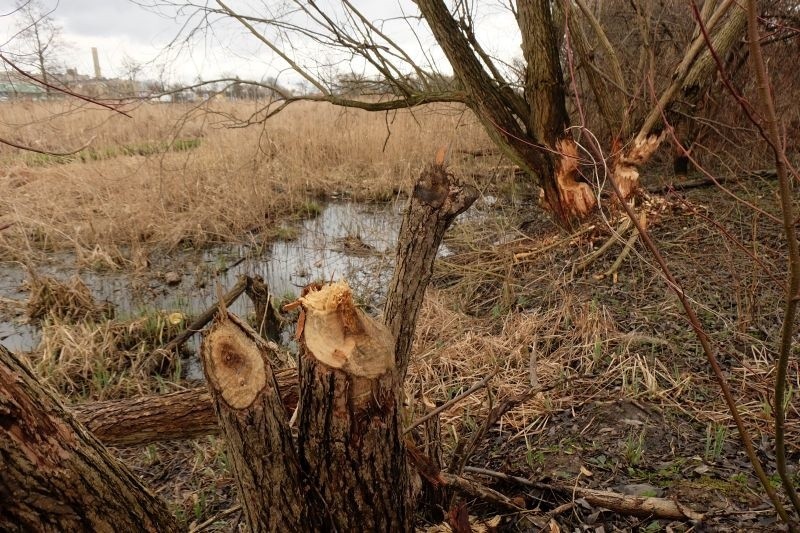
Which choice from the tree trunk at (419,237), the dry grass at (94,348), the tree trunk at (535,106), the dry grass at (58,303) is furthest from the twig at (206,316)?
the tree trunk at (535,106)

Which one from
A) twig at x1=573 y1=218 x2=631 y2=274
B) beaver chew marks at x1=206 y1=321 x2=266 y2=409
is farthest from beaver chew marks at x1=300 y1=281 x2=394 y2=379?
twig at x1=573 y1=218 x2=631 y2=274

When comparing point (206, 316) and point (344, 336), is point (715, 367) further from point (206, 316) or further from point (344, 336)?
point (206, 316)

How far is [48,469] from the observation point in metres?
0.95

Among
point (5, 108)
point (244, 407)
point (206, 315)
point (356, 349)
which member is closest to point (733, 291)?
point (356, 349)

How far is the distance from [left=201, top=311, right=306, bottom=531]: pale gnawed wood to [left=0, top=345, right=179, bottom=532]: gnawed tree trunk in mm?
255

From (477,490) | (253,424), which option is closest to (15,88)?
(253,424)

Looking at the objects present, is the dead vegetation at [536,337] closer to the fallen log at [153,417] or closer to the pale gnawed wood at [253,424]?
the fallen log at [153,417]

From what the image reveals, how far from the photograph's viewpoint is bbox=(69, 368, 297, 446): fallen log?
2.09 m

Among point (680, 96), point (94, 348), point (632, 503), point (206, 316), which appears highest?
point (680, 96)

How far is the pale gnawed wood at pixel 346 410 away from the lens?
1155 millimetres

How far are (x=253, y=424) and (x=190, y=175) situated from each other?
20.4ft

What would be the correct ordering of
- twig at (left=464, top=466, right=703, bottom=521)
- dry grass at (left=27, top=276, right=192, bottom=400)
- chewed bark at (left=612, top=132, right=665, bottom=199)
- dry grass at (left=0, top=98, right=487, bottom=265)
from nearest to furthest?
twig at (left=464, top=466, right=703, bottom=521)
dry grass at (left=27, top=276, right=192, bottom=400)
chewed bark at (left=612, top=132, right=665, bottom=199)
dry grass at (left=0, top=98, right=487, bottom=265)

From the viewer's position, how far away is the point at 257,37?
4488 mm

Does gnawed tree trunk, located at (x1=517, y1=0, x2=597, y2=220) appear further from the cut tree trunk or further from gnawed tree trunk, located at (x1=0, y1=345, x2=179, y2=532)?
gnawed tree trunk, located at (x1=0, y1=345, x2=179, y2=532)
